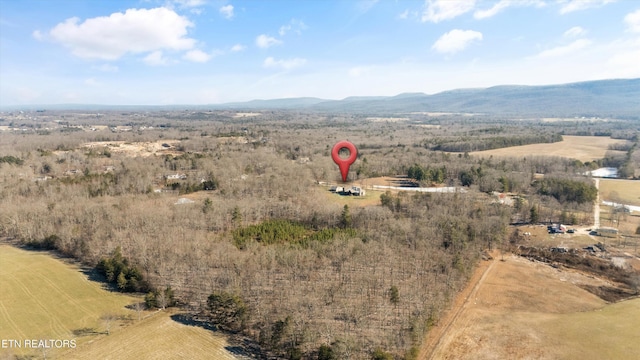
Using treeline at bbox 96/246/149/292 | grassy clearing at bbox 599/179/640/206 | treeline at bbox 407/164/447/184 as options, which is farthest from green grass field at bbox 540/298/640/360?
treeline at bbox 407/164/447/184

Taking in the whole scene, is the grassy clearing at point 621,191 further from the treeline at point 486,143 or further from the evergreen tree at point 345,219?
the evergreen tree at point 345,219

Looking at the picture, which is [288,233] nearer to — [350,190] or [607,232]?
[350,190]

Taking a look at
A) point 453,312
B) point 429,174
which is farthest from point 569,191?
point 453,312

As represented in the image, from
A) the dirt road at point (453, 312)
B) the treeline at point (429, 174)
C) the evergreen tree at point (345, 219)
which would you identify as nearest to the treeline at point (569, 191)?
the treeline at point (429, 174)

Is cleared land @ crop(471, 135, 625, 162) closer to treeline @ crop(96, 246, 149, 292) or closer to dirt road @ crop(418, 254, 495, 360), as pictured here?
dirt road @ crop(418, 254, 495, 360)

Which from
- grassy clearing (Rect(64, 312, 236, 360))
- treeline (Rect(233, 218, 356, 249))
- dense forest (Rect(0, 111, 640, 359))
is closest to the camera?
grassy clearing (Rect(64, 312, 236, 360))

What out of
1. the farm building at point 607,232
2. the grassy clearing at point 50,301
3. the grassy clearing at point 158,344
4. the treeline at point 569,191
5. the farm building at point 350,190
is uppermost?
the treeline at point 569,191
